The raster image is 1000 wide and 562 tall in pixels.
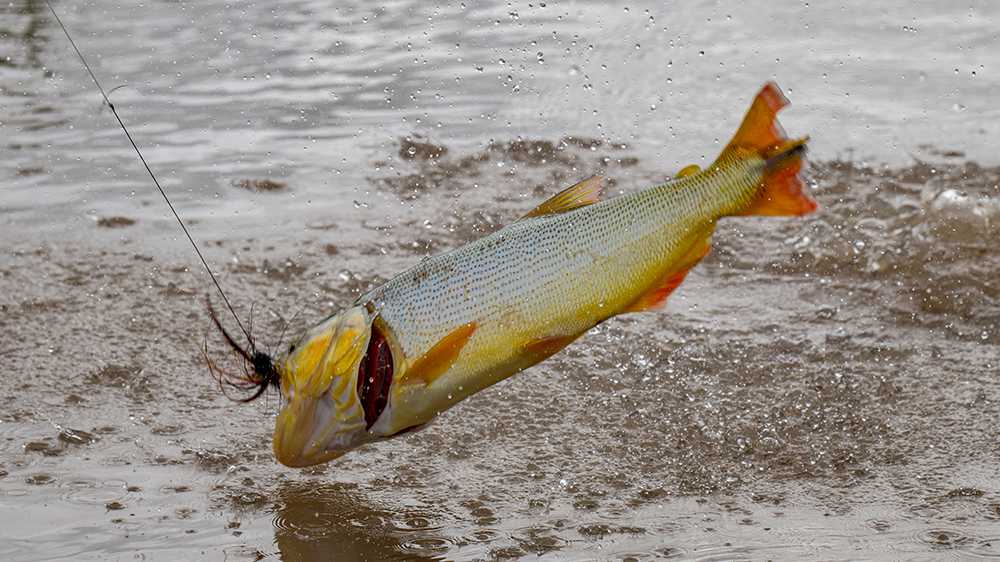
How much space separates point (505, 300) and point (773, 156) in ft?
2.37

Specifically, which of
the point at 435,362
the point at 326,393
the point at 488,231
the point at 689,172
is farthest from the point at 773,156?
the point at 488,231

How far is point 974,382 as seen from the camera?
4227 mm

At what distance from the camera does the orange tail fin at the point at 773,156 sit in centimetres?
252

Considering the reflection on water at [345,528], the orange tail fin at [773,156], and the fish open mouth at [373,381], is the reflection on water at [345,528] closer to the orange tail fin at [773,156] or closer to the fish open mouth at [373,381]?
the fish open mouth at [373,381]

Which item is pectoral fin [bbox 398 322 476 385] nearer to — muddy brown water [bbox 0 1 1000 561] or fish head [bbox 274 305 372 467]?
fish head [bbox 274 305 372 467]

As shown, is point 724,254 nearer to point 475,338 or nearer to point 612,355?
point 612,355

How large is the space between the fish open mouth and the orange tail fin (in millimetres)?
935

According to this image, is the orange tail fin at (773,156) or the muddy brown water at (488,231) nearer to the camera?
the orange tail fin at (773,156)

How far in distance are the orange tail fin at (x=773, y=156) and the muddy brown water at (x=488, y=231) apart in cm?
105

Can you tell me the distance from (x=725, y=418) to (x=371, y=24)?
6.15 meters

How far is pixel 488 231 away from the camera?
5828 mm

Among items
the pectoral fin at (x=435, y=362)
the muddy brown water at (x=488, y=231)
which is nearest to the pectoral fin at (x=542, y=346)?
the pectoral fin at (x=435, y=362)

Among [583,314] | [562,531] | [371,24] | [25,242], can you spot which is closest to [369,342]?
[583,314]

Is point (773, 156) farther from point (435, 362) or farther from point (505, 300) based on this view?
point (435, 362)
